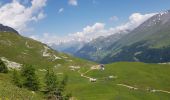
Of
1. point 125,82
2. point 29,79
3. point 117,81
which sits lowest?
point 125,82

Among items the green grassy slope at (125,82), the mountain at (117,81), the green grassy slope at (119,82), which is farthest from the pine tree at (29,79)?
the green grassy slope at (125,82)

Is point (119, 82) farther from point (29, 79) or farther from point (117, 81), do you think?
point (29, 79)

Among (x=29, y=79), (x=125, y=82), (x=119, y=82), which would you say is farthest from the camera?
(x=119, y=82)

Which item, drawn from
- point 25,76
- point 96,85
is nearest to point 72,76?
point 96,85

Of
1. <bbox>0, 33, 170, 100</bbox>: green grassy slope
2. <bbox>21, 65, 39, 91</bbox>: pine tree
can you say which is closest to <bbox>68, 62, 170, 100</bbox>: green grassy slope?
<bbox>0, 33, 170, 100</bbox>: green grassy slope

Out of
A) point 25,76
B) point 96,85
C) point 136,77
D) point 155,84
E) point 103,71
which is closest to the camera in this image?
point 25,76

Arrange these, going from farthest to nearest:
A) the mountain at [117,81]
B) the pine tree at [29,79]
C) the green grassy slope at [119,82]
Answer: the mountain at [117,81]
the green grassy slope at [119,82]
the pine tree at [29,79]

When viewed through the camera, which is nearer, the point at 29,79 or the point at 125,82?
the point at 29,79

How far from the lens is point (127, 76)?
16862cm

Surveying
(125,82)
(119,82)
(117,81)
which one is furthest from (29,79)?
(117,81)

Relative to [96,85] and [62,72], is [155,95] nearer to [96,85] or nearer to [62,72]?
[96,85]

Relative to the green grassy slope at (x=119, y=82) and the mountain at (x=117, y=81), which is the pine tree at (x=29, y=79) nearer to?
the green grassy slope at (x=119, y=82)

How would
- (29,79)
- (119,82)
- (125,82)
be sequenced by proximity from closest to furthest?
(29,79) < (125,82) < (119,82)

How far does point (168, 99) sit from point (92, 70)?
6584 cm
